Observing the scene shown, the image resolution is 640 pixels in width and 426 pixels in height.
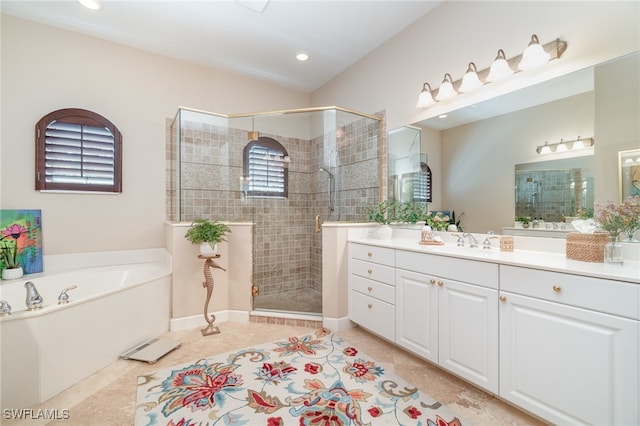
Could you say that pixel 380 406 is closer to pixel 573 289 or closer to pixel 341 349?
pixel 341 349

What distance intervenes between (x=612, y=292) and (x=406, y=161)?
185 cm

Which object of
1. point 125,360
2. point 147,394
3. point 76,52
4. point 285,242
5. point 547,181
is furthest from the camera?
point 285,242

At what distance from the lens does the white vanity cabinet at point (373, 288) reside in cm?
218

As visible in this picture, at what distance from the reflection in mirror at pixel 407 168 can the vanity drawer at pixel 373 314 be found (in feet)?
3.48

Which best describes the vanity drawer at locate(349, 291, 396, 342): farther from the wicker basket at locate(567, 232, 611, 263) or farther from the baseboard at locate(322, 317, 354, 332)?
the wicker basket at locate(567, 232, 611, 263)

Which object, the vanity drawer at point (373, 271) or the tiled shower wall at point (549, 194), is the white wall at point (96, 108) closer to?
the vanity drawer at point (373, 271)

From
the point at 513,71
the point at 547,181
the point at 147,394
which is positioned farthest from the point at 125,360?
the point at 513,71

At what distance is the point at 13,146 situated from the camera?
2.49 meters

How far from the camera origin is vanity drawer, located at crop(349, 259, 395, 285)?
2182 millimetres

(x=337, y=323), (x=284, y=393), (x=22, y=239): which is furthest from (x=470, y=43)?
(x=22, y=239)

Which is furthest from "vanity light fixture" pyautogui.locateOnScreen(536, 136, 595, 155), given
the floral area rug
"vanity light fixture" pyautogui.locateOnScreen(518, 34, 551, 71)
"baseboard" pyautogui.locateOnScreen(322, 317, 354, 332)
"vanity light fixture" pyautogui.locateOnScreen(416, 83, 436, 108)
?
"baseboard" pyautogui.locateOnScreen(322, 317, 354, 332)

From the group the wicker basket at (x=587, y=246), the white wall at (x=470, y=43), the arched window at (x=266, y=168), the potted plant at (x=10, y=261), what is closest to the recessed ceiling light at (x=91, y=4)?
the arched window at (x=266, y=168)

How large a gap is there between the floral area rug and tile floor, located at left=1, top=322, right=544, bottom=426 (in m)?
0.08

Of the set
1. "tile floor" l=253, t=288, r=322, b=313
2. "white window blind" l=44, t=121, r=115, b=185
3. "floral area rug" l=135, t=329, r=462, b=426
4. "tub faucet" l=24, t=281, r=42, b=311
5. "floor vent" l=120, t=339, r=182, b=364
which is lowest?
"floral area rug" l=135, t=329, r=462, b=426
